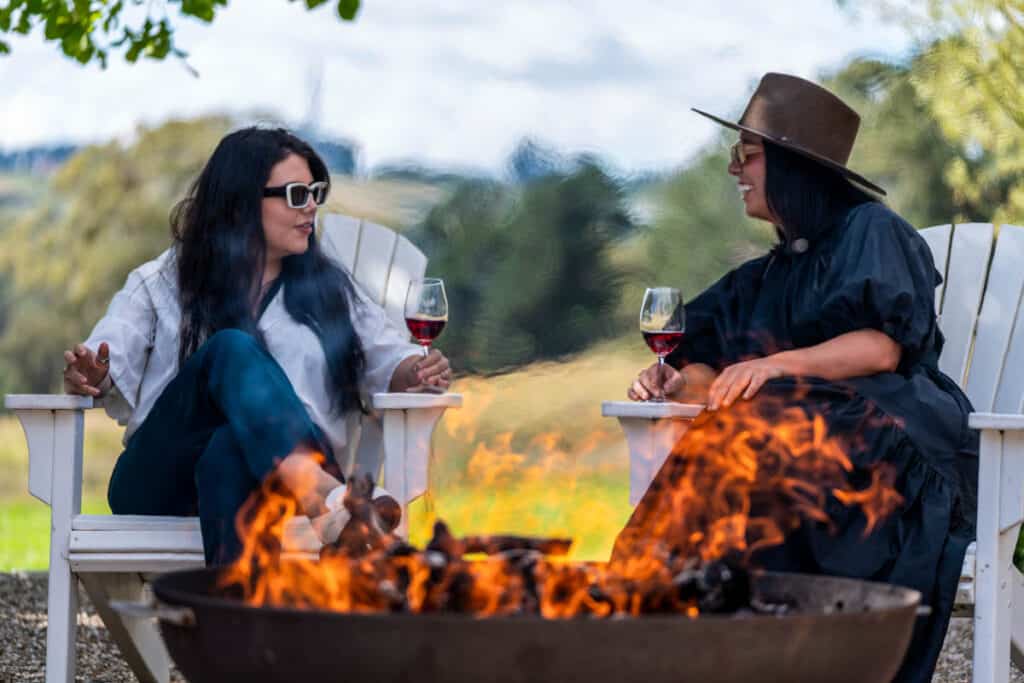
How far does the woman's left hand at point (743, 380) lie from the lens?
2.45m

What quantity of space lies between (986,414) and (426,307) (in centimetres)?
103

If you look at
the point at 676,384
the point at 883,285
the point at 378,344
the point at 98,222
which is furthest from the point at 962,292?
the point at 98,222

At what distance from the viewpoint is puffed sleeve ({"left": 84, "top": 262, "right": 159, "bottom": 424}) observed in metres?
2.75

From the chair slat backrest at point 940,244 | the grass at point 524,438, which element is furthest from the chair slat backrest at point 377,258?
the grass at point 524,438

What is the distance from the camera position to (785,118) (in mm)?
2764

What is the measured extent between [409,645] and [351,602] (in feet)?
0.80

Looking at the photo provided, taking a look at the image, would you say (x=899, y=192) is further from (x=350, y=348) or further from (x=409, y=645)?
(x=409, y=645)

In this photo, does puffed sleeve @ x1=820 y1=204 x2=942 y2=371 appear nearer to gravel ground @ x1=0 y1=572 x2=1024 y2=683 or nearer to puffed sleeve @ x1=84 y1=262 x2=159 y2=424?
gravel ground @ x1=0 y1=572 x2=1024 y2=683

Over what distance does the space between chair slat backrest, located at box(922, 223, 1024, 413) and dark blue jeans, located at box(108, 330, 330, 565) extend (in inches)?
56.8

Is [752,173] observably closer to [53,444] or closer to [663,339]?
[663,339]

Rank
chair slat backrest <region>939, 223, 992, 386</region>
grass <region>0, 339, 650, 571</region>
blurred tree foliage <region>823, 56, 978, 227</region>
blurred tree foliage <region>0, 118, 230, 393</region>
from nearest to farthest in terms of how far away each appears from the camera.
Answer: chair slat backrest <region>939, 223, 992, 386</region> → grass <region>0, 339, 650, 571</region> → blurred tree foliage <region>823, 56, 978, 227</region> → blurred tree foliage <region>0, 118, 230, 393</region>

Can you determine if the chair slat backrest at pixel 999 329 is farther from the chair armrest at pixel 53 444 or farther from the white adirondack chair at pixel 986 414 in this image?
the chair armrest at pixel 53 444

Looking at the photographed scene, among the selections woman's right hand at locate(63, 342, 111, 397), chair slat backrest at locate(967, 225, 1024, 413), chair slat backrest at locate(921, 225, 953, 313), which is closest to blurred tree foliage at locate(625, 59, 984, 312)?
chair slat backrest at locate(921, 225, 953, 313)

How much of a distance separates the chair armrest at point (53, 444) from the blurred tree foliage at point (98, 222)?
627cm
